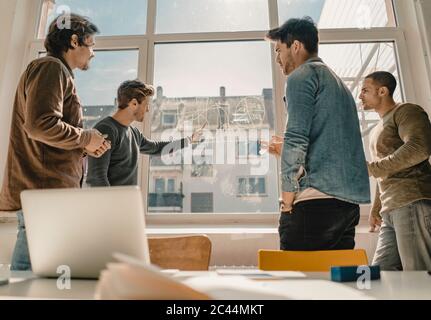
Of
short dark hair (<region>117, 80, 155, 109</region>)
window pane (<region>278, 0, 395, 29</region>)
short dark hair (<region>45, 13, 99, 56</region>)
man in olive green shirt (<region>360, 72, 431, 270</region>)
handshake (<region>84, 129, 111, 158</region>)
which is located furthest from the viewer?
window pane (<region>278, 0, 395, 29</region>)

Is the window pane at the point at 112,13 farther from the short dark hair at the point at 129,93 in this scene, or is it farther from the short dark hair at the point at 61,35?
the short dark hair at the point at 61,35

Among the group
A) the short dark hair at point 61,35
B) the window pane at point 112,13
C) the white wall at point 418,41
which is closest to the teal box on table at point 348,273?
the short dark hair at point 61,35

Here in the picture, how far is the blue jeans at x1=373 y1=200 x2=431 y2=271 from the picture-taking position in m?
1.58

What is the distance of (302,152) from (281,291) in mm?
701

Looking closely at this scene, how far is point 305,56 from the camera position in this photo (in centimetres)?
145

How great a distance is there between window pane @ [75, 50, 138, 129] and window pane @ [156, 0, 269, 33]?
38 centimetres

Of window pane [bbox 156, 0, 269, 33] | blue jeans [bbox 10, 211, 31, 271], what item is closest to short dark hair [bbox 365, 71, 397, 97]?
window pane [bbox 156, 0, 269, 33]

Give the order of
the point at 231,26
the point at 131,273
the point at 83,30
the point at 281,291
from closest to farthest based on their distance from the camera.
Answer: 1. the point at 131,273
2. the point at 281,291
3. the point at 83,30
4. the point at 231,26

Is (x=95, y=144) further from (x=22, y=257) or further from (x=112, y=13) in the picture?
(x=112, y=13)

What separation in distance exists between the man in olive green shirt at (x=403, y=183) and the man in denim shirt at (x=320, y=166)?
0.47 meters

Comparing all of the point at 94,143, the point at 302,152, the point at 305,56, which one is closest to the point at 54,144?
the point at 94,143

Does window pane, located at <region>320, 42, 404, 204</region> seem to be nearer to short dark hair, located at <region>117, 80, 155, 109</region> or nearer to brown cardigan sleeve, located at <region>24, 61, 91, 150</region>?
short dark hair, located at <region>117, 80, 155, 109</region>

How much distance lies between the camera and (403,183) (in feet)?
5.57

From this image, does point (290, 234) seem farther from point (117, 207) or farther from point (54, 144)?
point (54, 144)
